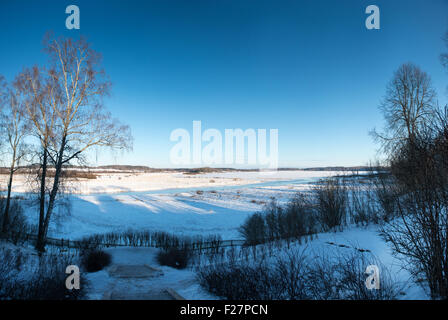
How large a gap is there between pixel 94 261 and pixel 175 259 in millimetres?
3590

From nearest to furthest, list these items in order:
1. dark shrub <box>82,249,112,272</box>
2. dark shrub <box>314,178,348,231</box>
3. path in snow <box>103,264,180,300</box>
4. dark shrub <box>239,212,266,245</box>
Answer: path in snow <box>103,264,180,300</box> → dark shrub <box>82,249,112,272</box> → dark shrub <box>314,178,348,231</box> → dark shrub <box>239,212,266,245</box>

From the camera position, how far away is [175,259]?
1105 centimetres

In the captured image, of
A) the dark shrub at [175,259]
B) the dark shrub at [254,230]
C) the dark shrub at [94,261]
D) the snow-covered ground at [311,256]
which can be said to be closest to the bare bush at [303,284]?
the snow-covered ground at [311,256]

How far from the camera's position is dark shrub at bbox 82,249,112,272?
9.14 meters

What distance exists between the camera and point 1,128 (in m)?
11.7

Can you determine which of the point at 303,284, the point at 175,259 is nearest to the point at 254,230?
the point at 175,259

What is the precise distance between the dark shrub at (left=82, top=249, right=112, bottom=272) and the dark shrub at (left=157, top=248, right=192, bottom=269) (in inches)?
99.7

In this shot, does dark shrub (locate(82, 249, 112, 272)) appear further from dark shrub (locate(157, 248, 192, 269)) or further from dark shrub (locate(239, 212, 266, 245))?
dark shrub (locate(239, 212, 266, 245))

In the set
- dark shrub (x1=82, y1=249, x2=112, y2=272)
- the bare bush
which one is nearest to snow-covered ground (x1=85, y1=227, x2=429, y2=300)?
the bare bush

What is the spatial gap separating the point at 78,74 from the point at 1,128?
599cm

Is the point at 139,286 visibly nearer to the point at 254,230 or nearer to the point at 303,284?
the point at 303,284
